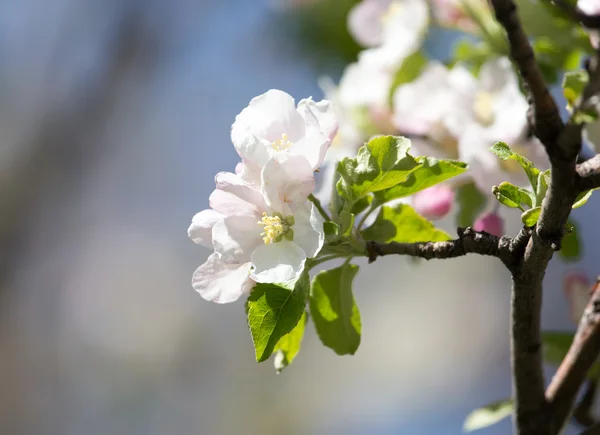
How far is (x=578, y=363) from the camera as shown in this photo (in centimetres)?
57

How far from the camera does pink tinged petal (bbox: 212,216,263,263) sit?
0.49 meters

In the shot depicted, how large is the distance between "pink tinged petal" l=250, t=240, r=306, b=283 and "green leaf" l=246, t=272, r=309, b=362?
0.04 feet

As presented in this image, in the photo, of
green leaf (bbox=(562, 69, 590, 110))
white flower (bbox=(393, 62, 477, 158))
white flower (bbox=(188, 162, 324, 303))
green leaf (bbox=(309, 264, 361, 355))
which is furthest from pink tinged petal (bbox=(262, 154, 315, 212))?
white flower (bbox=(393, 62, 477, 158))

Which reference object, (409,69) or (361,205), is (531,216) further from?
(409,69)

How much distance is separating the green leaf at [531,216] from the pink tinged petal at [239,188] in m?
0.17

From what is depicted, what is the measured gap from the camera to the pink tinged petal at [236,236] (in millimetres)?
489

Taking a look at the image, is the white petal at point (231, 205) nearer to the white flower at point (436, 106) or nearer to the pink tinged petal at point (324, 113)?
the pink tinged petal at point (324, 113)

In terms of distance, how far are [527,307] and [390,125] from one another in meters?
0.40

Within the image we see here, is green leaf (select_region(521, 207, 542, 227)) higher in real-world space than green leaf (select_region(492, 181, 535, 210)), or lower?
lower

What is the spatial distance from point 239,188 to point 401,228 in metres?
0.15

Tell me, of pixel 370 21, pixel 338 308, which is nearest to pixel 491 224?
pixel 338 308

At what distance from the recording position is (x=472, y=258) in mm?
3129

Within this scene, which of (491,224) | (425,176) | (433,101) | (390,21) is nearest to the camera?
(425,176)

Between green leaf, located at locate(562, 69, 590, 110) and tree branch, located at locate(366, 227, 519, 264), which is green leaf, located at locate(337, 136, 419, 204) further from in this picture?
green leaf, located at locate(562, 69, 590, 110)
